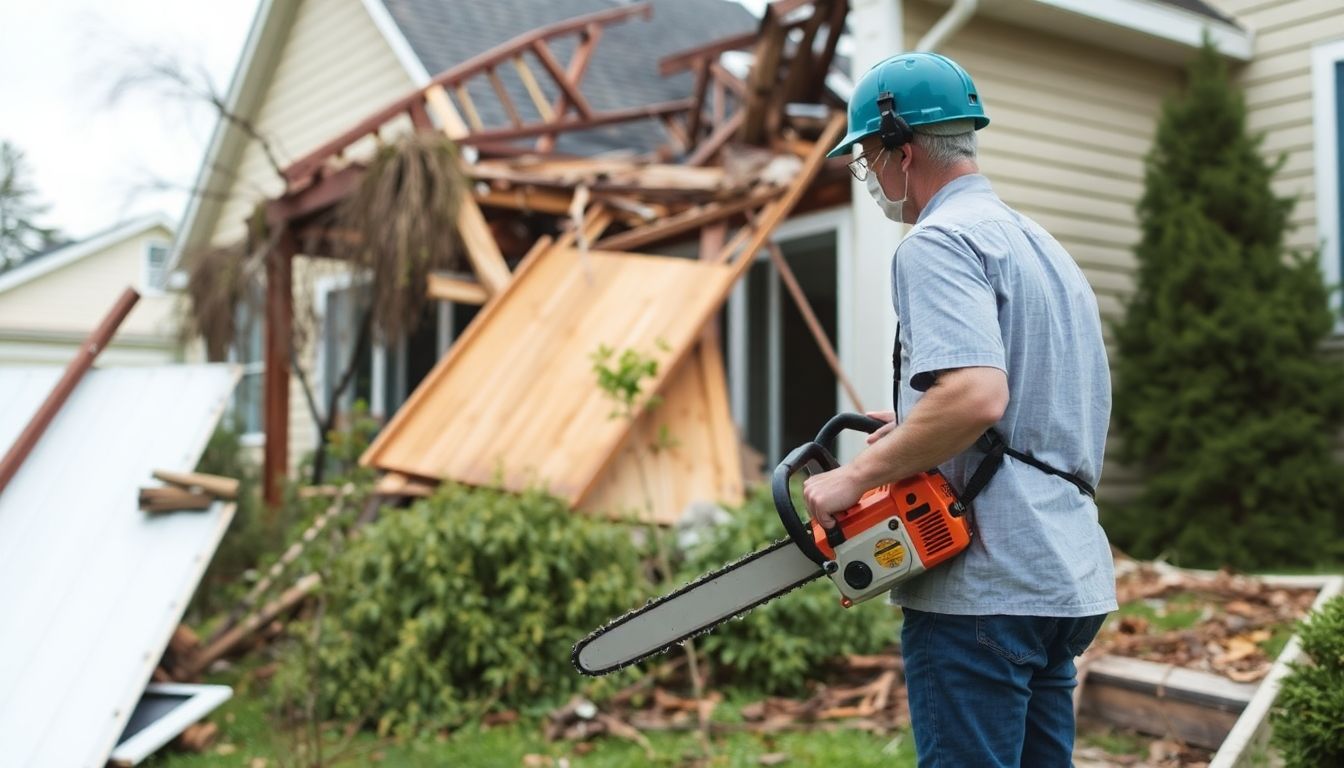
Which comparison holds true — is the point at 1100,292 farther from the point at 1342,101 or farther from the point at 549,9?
the point at 549,9

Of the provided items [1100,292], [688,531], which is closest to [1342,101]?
[1100,292]

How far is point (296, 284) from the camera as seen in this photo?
30.9ft

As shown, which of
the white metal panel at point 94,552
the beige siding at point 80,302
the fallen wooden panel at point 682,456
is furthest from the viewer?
the beige siding at point 80,302

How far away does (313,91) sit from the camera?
13.2 metres

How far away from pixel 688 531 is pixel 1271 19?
5249 mm

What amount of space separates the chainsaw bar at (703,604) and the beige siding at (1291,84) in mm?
6211

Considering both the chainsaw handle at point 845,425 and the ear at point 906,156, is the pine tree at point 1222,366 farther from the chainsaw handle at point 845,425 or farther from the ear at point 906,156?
the ear at point 906,156

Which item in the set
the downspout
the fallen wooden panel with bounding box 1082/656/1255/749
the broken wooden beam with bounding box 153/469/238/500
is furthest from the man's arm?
the downspout

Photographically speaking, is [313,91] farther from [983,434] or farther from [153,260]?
[153,260]

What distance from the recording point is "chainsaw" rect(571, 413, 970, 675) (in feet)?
6.98

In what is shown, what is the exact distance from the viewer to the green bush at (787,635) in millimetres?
5062

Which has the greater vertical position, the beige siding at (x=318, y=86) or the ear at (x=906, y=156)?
the ear at (x=906, y=156)

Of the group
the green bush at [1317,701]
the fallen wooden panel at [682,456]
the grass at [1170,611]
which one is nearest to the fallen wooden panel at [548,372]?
the fallen wooden panel at [682,456]

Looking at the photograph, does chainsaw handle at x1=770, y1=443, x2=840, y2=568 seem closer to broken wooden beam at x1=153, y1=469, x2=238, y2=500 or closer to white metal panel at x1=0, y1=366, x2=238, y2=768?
white metal panel at x1=0, y1=366, x2=238, y2=768
